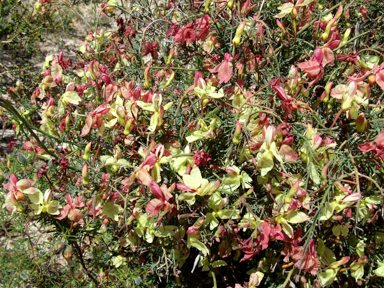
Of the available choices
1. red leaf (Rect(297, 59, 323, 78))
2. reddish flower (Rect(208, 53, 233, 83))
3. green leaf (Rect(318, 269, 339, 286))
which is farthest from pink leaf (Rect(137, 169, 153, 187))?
green leaf (Rect(318, 269, 339, 286))

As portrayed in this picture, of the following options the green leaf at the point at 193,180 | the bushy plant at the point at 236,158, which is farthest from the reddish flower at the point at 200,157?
the green leaf at the point at 193,180

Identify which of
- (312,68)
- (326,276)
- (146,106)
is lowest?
(326,276)

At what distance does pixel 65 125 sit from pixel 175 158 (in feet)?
1.86

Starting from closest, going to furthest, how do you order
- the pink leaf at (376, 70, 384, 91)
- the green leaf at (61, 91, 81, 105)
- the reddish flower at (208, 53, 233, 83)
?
the pink leaf at (376, 70, 384, 91) < the reddish flower at (208, 53, 233, 83) < the green leaf at (61, 91, 81, 105)

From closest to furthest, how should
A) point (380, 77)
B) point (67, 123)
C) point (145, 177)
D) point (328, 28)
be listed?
point (145, 177), point (380, 77), point (328, 28), point (67, 123)

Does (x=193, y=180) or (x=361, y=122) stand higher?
(x=361, y=122)

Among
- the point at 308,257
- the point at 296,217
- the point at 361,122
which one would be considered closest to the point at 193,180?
the point at 296,217

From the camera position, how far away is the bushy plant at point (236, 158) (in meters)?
1.13

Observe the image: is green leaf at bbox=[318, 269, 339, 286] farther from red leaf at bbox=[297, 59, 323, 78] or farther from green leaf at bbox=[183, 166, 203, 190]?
red leaf at bbox=[297, 59, 323, 78]

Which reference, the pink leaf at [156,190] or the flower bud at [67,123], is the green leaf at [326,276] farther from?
the flower bud at [67,123]

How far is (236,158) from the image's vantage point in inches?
51.3

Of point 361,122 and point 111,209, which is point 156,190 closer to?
point 111,209

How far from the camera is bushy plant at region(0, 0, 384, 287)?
1.13 metres

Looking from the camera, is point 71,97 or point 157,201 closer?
point 157,201
